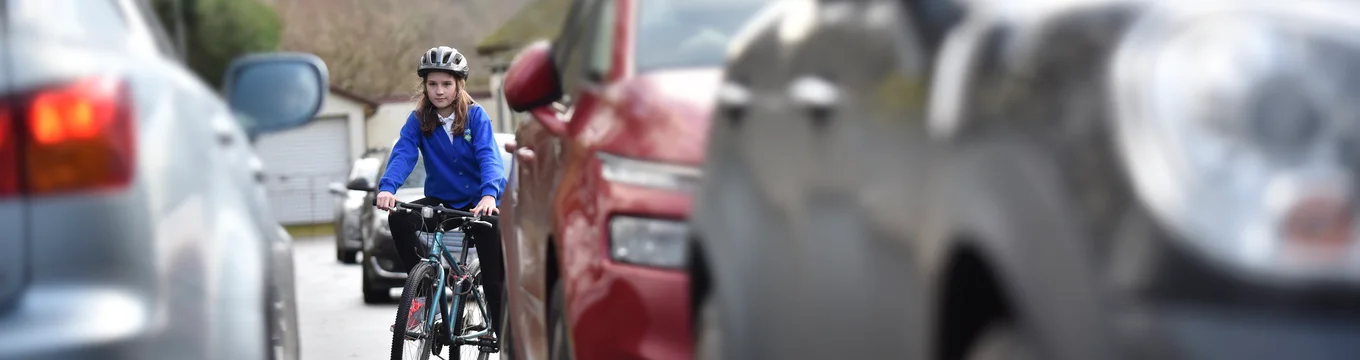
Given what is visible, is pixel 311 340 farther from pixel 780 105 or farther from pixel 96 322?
pixel 96 322

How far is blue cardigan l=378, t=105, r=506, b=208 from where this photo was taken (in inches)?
364

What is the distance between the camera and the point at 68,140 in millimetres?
3299

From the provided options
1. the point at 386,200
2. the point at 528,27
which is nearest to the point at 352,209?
the point at 386,200

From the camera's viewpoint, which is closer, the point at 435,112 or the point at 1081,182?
the point at 1081,182

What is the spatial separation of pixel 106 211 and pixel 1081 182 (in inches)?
54.4

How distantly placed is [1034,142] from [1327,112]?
48 cm

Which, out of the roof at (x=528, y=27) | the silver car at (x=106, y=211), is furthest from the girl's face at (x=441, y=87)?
the roof at (x=528, y=27)

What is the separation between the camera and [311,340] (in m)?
13.8

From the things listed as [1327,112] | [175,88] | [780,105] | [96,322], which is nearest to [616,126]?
[780,105]

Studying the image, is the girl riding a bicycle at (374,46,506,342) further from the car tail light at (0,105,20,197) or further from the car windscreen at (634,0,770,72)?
the car tail light at (0,105,20,197)

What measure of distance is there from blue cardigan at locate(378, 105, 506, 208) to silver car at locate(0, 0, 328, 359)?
5.55 meters

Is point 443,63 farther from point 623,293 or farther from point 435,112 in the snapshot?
point 623,293

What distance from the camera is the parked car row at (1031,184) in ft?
8.07

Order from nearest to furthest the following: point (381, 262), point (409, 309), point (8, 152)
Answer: point (8, 152) < point (409, 309) < point (381, 262)
